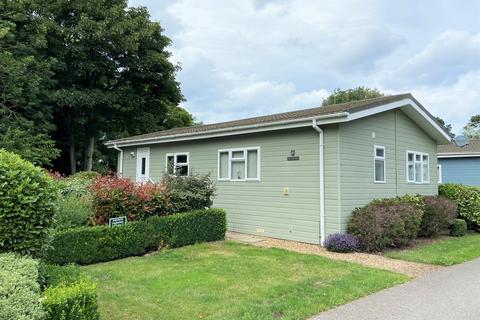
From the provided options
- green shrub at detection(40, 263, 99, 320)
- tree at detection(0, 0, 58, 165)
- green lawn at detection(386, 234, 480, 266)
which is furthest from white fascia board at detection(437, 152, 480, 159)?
green shrub at detection(40, 263, 99, 320)

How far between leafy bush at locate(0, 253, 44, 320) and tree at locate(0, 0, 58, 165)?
13625mm

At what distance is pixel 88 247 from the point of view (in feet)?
24.5

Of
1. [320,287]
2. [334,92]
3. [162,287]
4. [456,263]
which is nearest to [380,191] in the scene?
[456,263]

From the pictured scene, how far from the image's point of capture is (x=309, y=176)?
1020 cm

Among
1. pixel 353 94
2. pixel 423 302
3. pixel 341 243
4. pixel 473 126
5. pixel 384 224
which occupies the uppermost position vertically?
pixel 353 94

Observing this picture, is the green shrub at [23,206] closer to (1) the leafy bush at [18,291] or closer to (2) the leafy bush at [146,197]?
(1) the leafy bush at [18,291]

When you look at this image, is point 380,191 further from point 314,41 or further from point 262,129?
point 314,41

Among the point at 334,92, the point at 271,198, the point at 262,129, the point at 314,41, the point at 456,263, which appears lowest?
the point at 456,263

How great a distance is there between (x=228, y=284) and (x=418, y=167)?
31.9 ft

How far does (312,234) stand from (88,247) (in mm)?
5371

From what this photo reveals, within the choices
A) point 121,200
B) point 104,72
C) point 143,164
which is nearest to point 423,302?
point 121,200

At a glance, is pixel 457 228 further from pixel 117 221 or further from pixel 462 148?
pixel 117 221

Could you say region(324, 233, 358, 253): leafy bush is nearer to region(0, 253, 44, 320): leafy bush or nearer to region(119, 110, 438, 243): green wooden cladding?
region(119, 110, 438, 243): green wooden cladding

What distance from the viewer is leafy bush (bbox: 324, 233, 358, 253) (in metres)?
8.95
